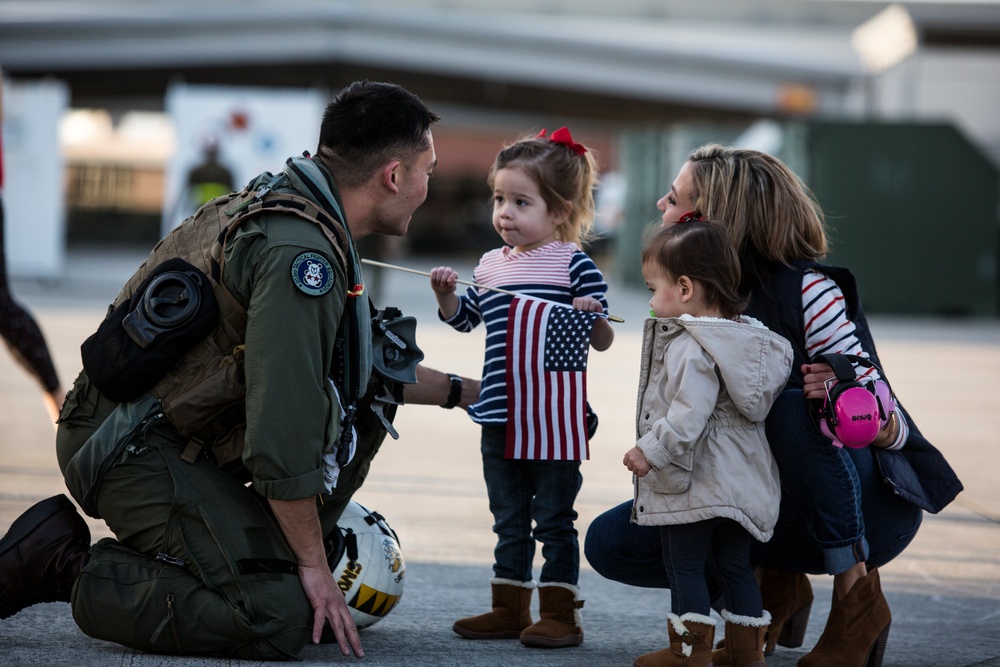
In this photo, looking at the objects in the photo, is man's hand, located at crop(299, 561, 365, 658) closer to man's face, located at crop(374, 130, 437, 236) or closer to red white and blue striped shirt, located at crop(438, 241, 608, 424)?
red white and blue striped shirt, located at crop(438, 241, 608, 424)

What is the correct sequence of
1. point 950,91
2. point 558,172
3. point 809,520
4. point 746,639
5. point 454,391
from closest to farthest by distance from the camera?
point 746,639
point 809,520
point 558,172
point 454,391
point 950,91

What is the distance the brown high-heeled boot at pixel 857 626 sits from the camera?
10.2 ft

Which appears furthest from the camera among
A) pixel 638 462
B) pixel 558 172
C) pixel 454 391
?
pixel 454 391

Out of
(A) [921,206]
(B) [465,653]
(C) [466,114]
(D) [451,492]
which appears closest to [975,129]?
(A) [921,206]

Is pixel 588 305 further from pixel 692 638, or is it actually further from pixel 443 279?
pixel 692 638

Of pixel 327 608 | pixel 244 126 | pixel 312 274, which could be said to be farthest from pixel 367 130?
pixel 244 126

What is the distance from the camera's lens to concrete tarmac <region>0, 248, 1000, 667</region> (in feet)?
10.8

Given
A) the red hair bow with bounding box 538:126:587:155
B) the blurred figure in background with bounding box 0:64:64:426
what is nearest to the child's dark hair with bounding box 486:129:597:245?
the red hair bow with bounding box 538:126:587:155

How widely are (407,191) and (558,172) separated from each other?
55cm

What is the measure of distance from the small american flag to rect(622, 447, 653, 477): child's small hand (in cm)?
48

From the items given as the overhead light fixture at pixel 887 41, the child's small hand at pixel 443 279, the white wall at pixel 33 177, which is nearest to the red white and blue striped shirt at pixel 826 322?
the child's small hand at pixel 443 279

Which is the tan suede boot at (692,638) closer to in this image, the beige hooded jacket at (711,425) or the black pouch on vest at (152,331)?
the beige hooded jacket at (711,425)

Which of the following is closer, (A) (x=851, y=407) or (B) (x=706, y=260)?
(A) (x=851, y=407)

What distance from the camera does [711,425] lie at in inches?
119
